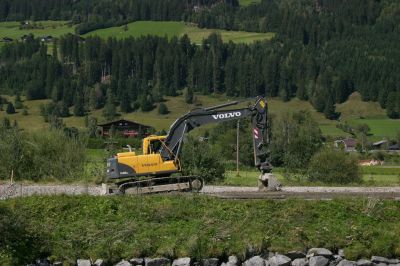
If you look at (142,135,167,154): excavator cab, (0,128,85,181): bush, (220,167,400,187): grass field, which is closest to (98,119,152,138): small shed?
(220,167,400,187): grass field

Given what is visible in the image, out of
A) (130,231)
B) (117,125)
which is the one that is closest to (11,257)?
(130,231)

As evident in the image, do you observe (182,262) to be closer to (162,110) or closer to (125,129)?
(125,129)

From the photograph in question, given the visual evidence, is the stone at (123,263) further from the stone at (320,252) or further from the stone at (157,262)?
the stone at (320,252)

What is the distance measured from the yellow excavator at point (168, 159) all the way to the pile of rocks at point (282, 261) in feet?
28.0

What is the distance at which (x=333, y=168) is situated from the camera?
5341 centimetres

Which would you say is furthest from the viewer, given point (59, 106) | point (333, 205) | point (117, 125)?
point (59, 106)

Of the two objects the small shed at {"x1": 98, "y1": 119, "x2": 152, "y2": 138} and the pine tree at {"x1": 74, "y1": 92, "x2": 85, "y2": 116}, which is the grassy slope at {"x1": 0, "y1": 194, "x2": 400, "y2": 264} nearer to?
the small shed at {"x1": 98, "y1": 119, "x2": 152, "y2": 138}

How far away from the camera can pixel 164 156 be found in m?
29.1

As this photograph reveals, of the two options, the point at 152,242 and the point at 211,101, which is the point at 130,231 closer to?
the point at 152,242

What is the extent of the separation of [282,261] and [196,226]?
2.35 meters

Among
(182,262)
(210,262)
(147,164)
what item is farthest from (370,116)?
(182,262)

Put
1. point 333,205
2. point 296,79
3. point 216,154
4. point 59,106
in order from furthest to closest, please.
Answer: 1. point 296,79
2. point 59,106
3. point 216,154
4. point 333,205

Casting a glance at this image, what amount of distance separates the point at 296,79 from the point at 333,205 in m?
179

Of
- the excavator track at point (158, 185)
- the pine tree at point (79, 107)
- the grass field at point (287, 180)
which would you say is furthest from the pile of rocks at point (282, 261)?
the pine tree at point (79, 107)
